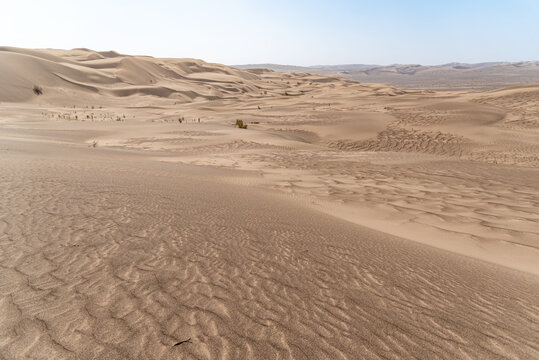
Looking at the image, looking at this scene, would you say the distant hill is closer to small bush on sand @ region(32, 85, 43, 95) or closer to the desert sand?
small bush on sand @ region(32, 85, 43, 95)

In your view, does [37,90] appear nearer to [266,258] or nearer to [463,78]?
[266,258]

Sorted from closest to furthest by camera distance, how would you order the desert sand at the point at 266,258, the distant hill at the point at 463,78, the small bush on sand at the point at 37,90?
the desert sand at the point at 266,258 → the small bush on sand at the point at 37,90 → the distant hill at the point at 463,78

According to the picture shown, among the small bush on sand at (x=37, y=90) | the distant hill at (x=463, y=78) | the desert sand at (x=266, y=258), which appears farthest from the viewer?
the distant hill at (x=463, y=78)

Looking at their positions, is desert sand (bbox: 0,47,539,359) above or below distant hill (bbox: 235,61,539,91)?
below

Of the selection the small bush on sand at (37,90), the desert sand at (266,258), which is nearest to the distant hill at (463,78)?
the small bush on sand at (37,90)

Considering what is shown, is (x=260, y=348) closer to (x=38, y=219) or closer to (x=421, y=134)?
(x=38, y=219)

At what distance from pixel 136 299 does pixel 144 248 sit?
914mm

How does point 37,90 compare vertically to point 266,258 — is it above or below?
above

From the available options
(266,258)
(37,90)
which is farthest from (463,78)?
(266,258)

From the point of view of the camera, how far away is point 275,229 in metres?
4.25

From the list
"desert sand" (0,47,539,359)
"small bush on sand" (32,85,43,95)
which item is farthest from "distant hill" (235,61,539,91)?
"desert sand" (0,47,539,359)

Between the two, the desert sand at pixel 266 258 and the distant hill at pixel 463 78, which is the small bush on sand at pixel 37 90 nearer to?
the desert sand at pixel 266 258

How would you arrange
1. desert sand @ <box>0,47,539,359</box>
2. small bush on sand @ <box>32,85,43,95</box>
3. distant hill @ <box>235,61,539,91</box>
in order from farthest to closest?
distant hill @ <box>235,61,539,91</box> < small bush on sand @ <box>32,85,43,95</box> < desert sand @ <box>0,47,539,359</box>

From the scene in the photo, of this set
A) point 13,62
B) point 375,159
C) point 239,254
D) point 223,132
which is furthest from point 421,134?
point 13,62
